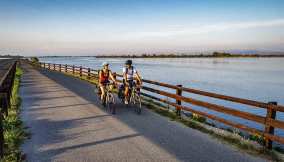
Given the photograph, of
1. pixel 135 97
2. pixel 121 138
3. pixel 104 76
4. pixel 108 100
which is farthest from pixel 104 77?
pixel 121 138

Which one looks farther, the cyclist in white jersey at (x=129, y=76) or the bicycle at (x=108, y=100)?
the cyclist in white jersey at (x=129, y=76)

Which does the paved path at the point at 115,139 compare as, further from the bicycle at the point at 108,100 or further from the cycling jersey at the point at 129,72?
the cycling jersey at the point at 129,72

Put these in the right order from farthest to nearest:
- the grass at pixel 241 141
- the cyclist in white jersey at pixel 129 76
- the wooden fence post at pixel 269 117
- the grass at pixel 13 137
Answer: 1. the cyclist in white jersey at pixel 129 76
2. the wooden fence post at pixel 269 117
3. the grass at pixel 241 141
4. the grass at pixel 13 137

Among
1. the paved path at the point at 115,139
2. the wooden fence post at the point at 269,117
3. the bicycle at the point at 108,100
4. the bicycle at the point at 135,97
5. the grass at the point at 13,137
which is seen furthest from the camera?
the bicycle at the point at 108,100

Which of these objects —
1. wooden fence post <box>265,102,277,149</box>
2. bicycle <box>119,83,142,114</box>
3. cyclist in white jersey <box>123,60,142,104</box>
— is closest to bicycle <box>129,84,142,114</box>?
bicycle <box>119,83,142,114</box>

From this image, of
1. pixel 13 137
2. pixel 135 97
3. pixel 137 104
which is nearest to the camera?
pixel 13 137

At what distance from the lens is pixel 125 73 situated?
434 inches

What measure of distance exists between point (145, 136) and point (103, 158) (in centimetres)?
182

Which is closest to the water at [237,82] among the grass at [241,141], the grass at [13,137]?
the grass at [241,141]

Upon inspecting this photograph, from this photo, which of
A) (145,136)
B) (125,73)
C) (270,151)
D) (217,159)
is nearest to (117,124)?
(145,136)

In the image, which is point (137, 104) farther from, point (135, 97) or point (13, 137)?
point (13, 137)

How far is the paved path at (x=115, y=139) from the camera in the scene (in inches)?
233

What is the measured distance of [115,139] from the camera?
7102 millimetres

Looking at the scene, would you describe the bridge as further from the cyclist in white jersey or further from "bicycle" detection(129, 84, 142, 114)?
the cyclist in white jersey
